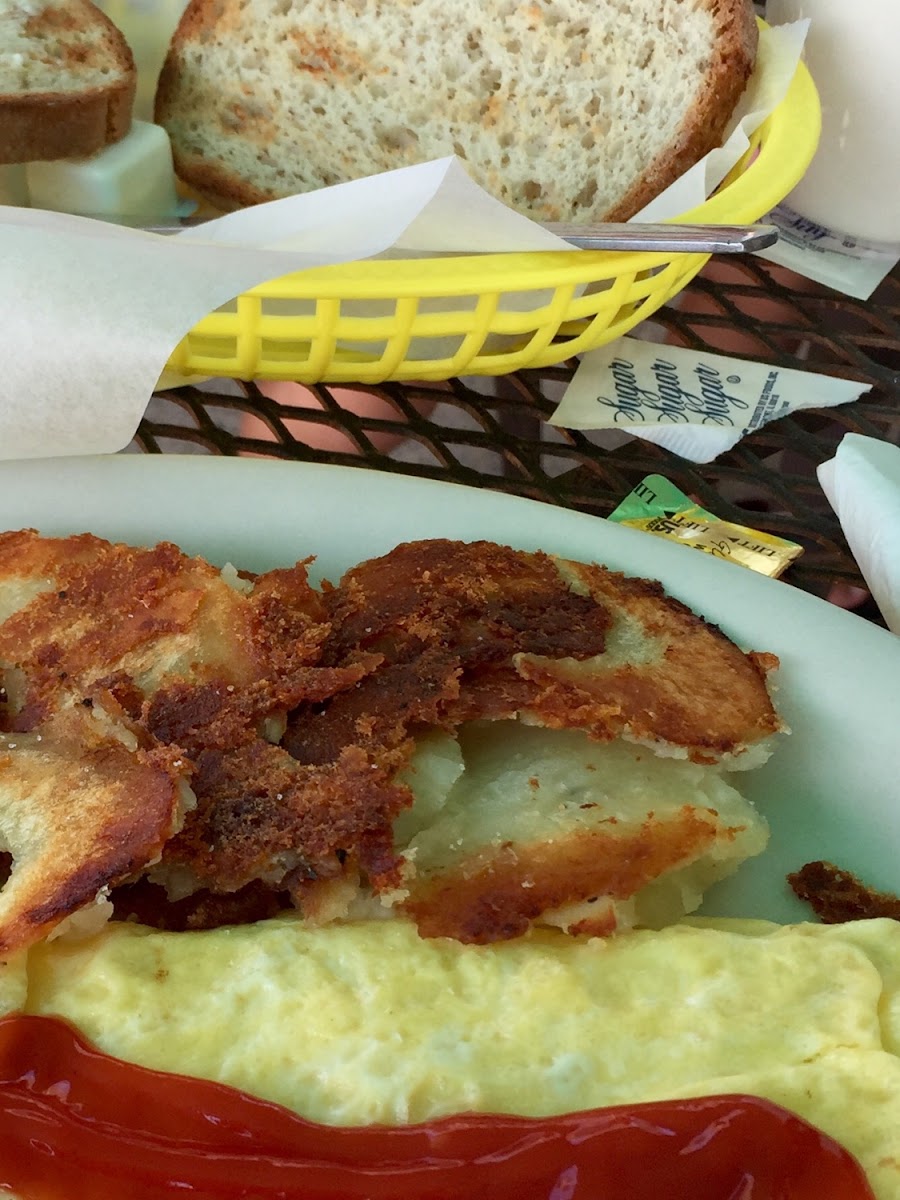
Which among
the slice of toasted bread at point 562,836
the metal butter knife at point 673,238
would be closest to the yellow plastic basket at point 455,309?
the metal butter knife at point 673,238

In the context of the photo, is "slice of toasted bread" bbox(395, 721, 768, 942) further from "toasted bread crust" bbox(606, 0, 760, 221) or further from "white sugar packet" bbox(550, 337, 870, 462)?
"toasted bread crust" bbox(606, 0, 760, 221)

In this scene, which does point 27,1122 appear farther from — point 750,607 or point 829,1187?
point 750,607

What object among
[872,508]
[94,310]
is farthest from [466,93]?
[872,508]

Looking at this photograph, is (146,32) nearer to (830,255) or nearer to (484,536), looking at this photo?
(830,255)

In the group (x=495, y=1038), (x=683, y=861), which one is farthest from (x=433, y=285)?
(x=495, y=1038)

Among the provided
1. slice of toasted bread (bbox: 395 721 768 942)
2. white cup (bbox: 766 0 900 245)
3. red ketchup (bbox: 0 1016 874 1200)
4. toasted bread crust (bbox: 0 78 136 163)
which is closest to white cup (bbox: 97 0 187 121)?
toasted bread crust (bbox: 0 78 136 163)

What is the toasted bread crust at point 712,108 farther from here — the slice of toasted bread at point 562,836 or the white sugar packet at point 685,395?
the slice of toasted bread at point 562,836
